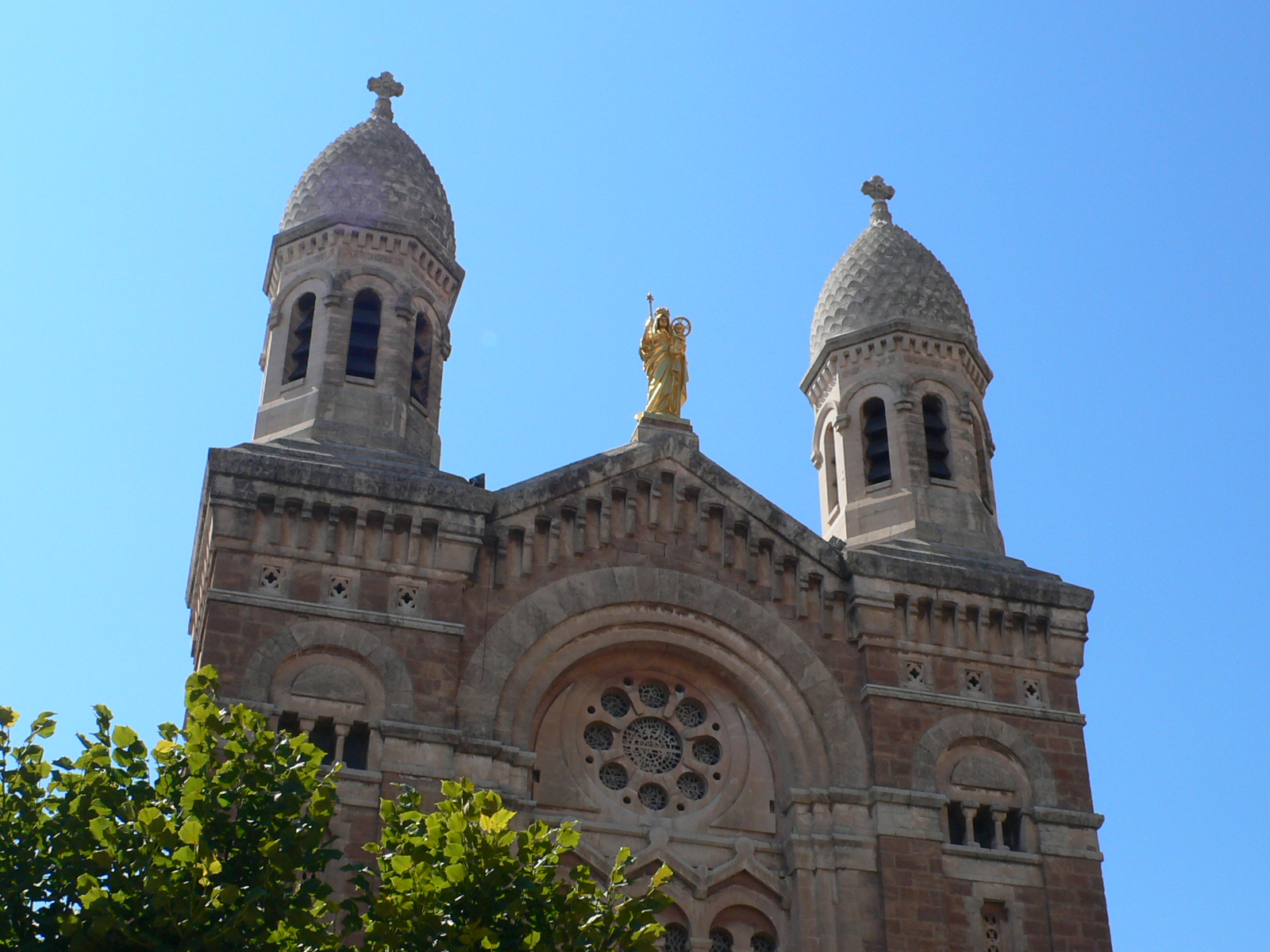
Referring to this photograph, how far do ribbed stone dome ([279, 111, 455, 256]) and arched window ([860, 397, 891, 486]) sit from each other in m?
8.40

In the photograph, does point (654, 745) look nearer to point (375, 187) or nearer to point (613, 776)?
point (613, 776)

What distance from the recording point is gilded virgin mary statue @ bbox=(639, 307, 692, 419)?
29.9 m

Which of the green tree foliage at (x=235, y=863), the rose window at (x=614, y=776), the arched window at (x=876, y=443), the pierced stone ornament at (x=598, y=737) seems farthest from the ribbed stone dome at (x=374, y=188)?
the green tree foliage at (x=235, y=863)

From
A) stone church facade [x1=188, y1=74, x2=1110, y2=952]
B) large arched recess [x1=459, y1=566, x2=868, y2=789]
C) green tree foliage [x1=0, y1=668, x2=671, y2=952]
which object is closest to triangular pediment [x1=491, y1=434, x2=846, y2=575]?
stone church facade [x1=188, y1=74, x2=1110, y2=952]

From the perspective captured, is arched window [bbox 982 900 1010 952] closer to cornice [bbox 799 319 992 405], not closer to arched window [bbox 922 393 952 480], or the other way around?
arched window [bbox 922 393 952 480]

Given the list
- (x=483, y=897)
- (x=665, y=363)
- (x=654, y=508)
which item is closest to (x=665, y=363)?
(x=665, y=363)

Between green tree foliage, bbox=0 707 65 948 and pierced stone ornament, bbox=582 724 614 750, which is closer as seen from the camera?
green tree foliage, bbox=0 707 65 948

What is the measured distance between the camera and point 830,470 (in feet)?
108

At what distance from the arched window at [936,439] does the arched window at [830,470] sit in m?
1.81

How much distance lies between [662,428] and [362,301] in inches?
229

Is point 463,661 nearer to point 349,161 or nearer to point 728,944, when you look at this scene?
point 728,944

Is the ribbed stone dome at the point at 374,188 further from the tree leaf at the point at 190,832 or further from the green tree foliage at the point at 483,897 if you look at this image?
the tree leaf at the point at 190,832

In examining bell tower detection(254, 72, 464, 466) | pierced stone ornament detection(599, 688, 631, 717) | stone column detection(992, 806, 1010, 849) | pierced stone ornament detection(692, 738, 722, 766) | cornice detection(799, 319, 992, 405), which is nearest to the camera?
stone column detection(992, 806, 1010, 849)

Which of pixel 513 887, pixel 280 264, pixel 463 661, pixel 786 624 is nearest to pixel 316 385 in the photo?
pixel 280 264
